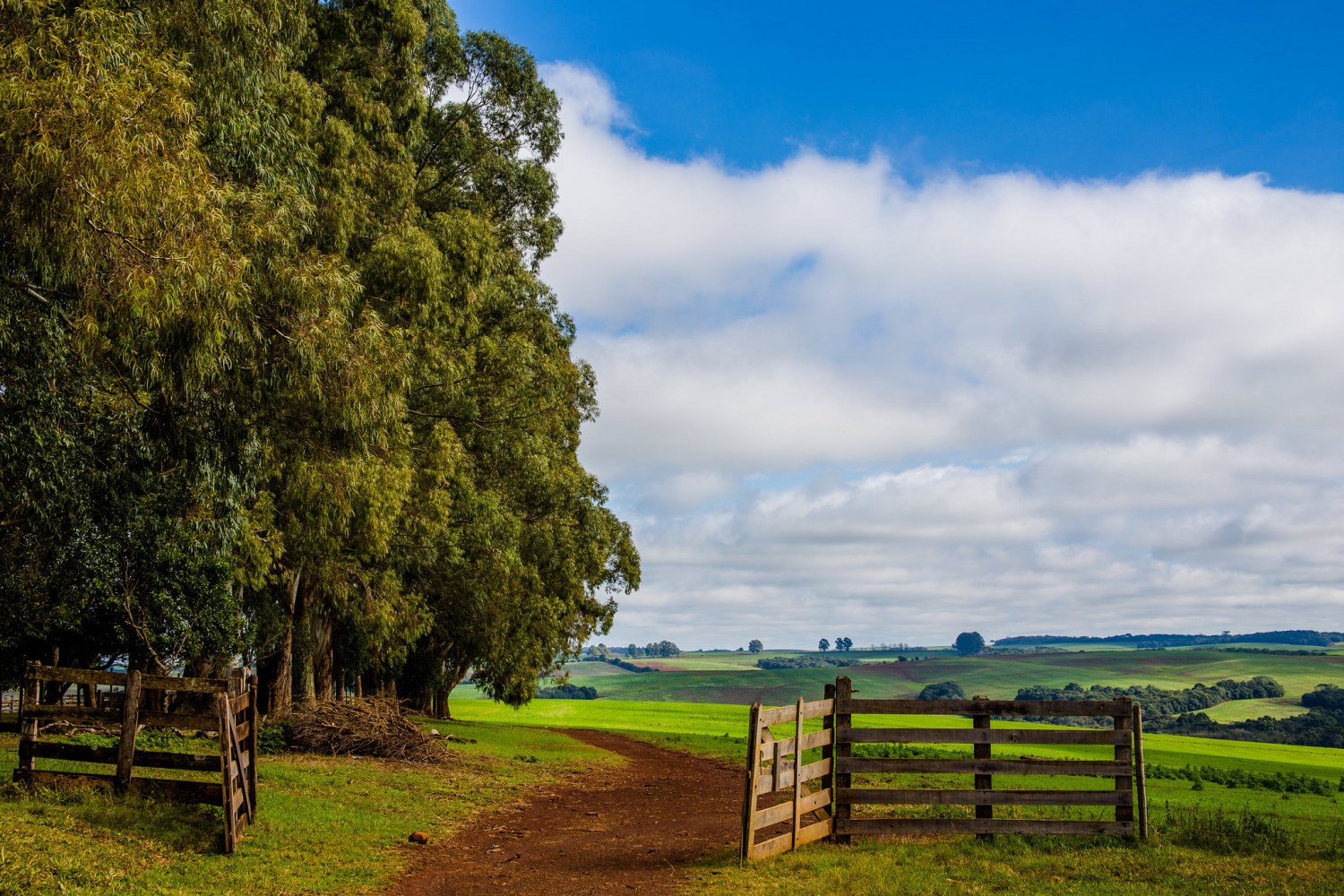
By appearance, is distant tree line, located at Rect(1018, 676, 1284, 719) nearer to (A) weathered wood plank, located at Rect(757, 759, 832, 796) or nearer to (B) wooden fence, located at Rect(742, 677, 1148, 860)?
(B) wooden fence, located at Rect(742, 677, 1148, 860)

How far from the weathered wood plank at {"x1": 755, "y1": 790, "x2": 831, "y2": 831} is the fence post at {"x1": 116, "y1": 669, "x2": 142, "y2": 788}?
772cm

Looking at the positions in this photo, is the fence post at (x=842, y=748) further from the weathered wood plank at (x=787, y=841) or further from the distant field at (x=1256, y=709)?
the distant field at (x=1256, y=709)

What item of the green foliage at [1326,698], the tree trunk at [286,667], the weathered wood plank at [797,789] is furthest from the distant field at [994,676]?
the weathered wood plank at [797,789]

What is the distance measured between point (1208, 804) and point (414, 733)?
17.7m

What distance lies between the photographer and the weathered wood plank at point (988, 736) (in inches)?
471

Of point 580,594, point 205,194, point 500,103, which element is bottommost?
point 580,594

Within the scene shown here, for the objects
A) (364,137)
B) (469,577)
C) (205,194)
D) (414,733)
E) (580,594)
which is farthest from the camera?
(580,594)

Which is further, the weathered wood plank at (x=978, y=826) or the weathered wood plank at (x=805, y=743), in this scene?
the weathered wood plank at (x=978, y=826)

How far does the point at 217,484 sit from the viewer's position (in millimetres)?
16891

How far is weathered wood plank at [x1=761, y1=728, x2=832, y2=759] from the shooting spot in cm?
1099

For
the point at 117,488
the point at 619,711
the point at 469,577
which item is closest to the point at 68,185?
the point at 117,488

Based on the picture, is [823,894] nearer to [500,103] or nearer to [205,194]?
[205,194]

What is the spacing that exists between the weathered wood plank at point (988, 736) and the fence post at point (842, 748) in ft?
0.30

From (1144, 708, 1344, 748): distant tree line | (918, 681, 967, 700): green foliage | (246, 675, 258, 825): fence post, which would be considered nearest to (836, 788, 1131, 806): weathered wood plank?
(246, 675, 258, 825): fence post
